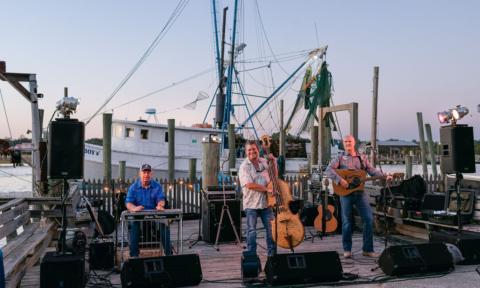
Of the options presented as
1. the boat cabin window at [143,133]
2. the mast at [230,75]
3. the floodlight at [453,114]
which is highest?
the mast at [230,75]

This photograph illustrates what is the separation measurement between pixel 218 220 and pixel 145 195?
2099 mm

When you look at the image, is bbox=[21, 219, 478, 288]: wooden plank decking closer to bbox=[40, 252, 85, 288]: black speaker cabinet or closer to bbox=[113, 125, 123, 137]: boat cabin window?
bbox=[40, 252, 85, 288]: black speaker cabinet

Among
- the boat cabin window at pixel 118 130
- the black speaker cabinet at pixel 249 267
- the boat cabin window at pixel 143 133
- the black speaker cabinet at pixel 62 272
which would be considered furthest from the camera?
the boat cabin window at pixel 143 133

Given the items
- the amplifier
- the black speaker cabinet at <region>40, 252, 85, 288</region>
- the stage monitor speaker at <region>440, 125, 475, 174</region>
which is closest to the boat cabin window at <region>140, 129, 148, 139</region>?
the amplifier

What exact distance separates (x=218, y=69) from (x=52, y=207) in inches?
665

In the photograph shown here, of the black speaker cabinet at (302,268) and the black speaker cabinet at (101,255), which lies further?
the black speaker cabinet at (101,255)

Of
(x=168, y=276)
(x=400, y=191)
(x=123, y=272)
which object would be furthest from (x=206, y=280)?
(x=400, y=191)

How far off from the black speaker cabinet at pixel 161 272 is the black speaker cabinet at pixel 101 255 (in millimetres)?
1401

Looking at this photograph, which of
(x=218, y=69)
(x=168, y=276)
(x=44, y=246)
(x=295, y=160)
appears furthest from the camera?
(x=295, y=160)

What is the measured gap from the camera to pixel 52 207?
8641mm

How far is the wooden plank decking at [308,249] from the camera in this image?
577 cm

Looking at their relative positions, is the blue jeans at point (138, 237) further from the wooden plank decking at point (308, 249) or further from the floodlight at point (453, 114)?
the floodlight at point (453, 114)

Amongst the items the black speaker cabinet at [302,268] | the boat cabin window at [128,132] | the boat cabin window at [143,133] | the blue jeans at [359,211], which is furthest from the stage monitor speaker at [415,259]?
the boat cabin window at [128,132]

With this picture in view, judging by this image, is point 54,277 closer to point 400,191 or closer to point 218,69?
point 400,191
